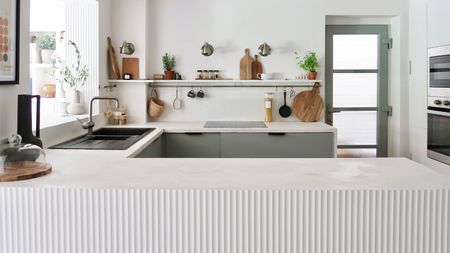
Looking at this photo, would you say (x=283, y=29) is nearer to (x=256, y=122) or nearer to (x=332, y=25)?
(x=332, y=25)

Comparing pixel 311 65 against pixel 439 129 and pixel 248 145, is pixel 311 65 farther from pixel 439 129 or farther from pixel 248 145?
pixel 439 129

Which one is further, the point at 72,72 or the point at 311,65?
the point at 311,65

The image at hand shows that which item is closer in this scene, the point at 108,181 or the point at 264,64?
the point at 108,181

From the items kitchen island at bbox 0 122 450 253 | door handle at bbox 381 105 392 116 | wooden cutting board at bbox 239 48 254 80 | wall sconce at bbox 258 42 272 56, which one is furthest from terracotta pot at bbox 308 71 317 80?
kitchen island at bbox 0 122 450 253

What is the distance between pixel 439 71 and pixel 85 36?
9.85 feet

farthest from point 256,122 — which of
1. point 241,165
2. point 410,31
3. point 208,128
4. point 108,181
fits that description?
point 108,181

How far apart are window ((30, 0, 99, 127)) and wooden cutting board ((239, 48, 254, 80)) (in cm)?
143

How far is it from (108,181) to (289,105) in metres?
3.19

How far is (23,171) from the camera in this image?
1.82 metres

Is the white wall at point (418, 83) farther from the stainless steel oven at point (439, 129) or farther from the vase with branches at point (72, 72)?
the vase with branches at point (72, 72)

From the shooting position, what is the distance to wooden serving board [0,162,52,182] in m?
1.74

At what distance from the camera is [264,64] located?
4645mm

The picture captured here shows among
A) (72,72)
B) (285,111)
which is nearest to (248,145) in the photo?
(285,111)

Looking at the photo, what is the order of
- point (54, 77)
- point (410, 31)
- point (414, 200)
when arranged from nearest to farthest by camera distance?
point (414, 200)
point (54, 77)
point (410, 31)
